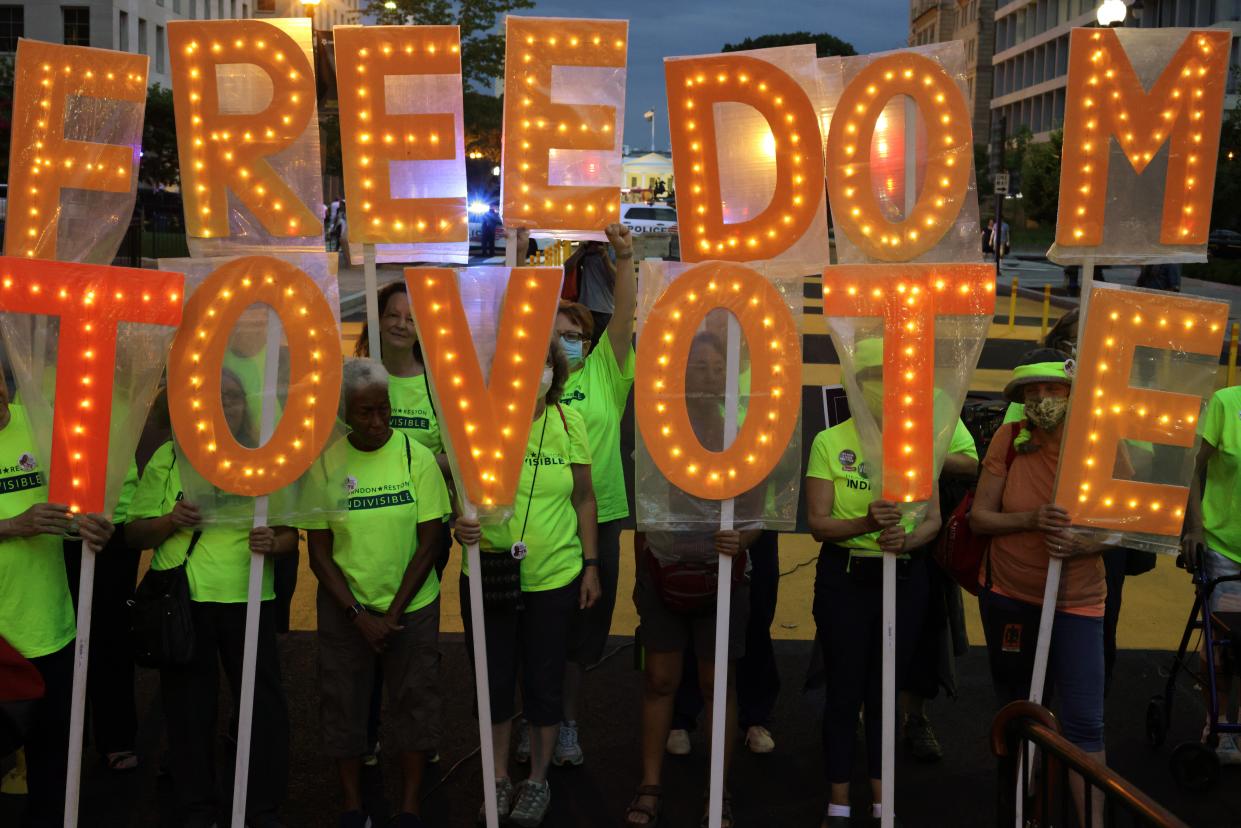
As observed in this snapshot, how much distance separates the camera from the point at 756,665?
5750 mm

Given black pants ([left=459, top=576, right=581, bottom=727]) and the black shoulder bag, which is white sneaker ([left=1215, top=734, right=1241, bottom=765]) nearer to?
black pants ([left=459, top=576, right=581, bottom=727])

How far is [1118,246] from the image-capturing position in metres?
4.68

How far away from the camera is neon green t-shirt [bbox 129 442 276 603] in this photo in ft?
15.5

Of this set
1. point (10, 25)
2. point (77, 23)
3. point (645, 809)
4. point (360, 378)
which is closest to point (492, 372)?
point (360, 378)

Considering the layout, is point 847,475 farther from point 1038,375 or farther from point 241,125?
point 241,125

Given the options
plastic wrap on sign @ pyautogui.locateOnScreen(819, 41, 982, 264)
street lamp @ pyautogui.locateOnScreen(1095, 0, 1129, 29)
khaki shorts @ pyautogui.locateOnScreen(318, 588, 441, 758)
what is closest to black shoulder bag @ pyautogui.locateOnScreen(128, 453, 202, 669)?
khaki shorts @ pyautogui.locateOnScreen(318, 588, 441, 758)

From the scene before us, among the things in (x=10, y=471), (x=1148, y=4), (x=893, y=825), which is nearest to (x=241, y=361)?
(x=10, y=471)

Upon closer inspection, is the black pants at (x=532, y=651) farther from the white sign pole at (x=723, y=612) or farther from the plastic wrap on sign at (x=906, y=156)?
the plastic wrap on sign at (x=906, y=156)

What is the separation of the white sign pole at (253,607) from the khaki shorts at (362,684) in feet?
0.95

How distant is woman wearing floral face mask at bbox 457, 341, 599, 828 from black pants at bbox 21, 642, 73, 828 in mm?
1474

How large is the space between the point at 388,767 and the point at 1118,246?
3.60m

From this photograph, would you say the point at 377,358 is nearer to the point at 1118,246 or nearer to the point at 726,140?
the point at 726,140

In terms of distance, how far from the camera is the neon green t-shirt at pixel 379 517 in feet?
15.7

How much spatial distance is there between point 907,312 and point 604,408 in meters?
1.62
